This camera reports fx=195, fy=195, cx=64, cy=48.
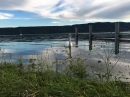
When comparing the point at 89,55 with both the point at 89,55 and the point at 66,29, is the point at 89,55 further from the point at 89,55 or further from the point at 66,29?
the point at 66,29

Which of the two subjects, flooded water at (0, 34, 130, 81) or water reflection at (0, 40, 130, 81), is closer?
flooded water at (0, 34, 130, 81)

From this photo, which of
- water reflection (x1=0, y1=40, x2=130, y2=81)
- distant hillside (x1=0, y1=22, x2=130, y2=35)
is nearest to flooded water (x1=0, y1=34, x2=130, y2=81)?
water reflection (x1=0, y1=40, x2=130, y2=81)

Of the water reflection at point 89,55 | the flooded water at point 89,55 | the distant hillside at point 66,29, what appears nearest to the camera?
the flooded water at point 89,55

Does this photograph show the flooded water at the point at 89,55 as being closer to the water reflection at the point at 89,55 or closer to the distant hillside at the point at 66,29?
the water reflection at the point at 89,55

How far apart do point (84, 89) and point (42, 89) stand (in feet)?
4.01

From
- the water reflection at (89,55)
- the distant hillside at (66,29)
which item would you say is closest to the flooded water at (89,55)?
the water reflection at (89,55)

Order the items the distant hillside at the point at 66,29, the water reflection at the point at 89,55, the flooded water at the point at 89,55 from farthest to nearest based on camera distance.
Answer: the distant hillside at the point at 66,29 < the water reflection at the point at 89,55 < the flooded water at the point at 89,55

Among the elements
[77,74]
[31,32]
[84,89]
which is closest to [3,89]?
[84,89]

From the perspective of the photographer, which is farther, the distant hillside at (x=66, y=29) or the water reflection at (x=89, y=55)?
the distant hillside at (x=66, y=29)

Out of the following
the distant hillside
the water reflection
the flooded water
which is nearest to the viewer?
the flooded water

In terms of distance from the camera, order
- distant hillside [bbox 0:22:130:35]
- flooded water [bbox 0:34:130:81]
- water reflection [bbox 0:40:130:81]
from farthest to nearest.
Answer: distant hillside [bbox 0:22:130:35], water reflection [bbox 0:40:130:81], flooded water [bbox 0:34:130:81]

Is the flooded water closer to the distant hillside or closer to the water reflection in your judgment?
the water reflection

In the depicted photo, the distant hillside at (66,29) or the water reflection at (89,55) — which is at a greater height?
the distant hillside at (66,29)

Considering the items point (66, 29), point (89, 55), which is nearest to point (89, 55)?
point (89, 55)
